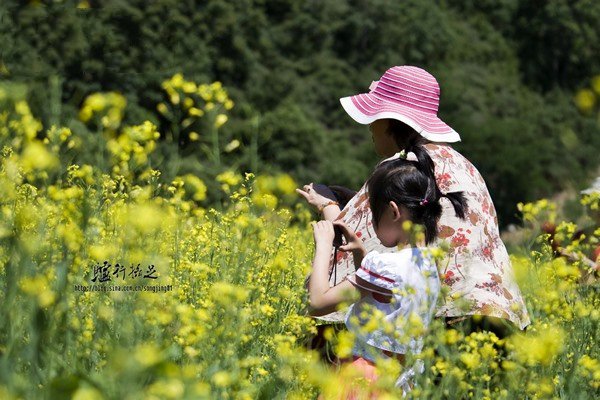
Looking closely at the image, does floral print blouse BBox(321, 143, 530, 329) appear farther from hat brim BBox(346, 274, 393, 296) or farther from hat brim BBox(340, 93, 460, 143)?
hat brim BBox(346, 274, 393, 296)

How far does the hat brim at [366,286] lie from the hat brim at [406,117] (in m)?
0.73

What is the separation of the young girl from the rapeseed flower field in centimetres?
13

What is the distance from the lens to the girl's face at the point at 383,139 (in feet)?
12.6

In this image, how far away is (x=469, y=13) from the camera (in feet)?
175

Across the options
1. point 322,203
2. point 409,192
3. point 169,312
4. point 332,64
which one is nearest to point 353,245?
point 409,192

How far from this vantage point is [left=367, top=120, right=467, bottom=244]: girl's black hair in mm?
3318

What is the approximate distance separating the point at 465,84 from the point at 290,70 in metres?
11.7

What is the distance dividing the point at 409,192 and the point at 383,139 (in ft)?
1.89

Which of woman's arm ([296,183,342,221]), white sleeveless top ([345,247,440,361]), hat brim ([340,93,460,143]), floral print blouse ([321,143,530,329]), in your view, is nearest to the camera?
white sleeveless top ([345,247,440,361])

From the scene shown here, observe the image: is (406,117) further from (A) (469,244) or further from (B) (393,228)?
(B) (393,228)

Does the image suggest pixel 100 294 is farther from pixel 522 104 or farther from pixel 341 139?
pixel 522 104

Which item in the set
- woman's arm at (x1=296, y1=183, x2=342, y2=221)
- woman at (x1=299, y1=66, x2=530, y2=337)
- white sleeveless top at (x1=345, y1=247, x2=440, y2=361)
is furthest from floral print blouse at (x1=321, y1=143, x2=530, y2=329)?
white sleeveless top at (x1=345, y1=247, x2=440, y2=361)

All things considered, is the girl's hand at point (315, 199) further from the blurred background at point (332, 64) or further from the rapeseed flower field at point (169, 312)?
the blurred background at point (332, 64)

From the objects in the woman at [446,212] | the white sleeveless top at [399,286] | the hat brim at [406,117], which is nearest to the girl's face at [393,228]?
the white sleeveless top at [399,286]
